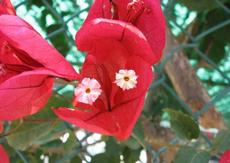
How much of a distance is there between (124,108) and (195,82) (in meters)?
0.57

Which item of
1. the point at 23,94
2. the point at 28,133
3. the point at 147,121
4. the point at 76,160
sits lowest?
the point at 147,121

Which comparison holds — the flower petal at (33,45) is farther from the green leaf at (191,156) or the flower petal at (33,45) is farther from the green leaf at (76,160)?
the green leaf at (76,160)

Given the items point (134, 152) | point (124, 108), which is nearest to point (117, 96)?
point (124, 108)

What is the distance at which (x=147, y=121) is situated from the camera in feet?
3.55

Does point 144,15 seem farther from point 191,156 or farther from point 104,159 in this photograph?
point 104,159

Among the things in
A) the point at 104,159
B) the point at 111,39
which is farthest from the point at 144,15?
the point at 104,159

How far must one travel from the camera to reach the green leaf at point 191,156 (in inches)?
19.2

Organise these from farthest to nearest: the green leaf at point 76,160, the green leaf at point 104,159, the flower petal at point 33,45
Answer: the green leaf at point 76,160 → the green leaf at point 104,159 → the flower petal at point 33,45

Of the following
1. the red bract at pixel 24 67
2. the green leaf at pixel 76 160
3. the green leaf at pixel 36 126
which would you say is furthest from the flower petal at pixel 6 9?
the green leaf at pixel 76 160

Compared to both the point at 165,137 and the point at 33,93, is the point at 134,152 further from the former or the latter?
the point at 33,93

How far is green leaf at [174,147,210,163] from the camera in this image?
488 millimetres

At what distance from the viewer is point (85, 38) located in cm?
39

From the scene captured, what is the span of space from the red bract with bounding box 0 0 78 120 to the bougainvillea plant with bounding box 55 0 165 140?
26 millimetres

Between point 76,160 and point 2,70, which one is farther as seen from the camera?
point 76,160
